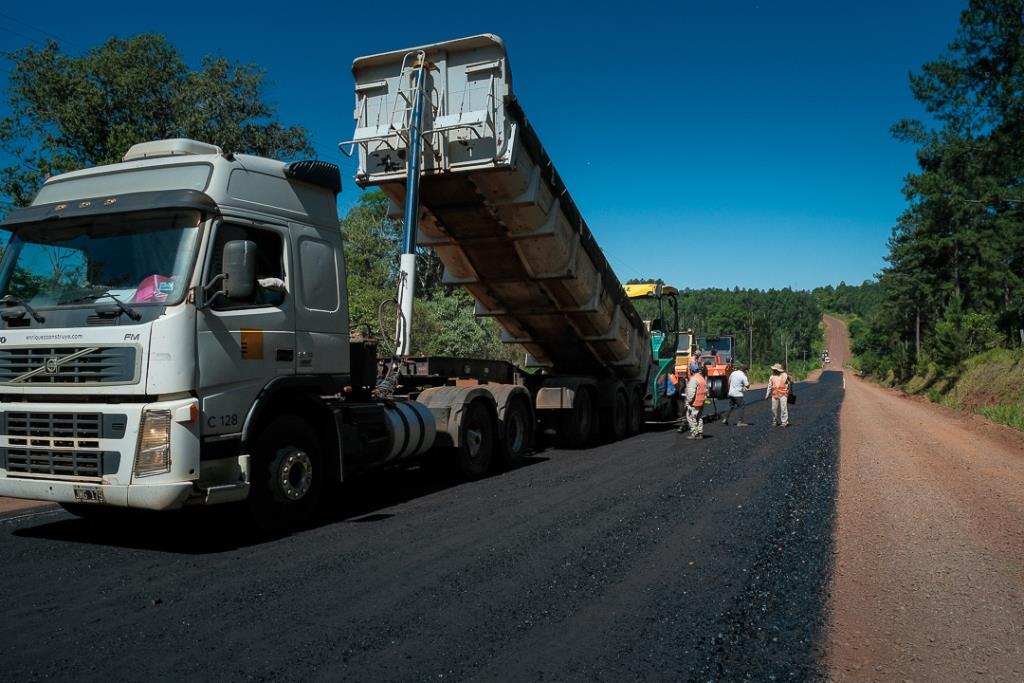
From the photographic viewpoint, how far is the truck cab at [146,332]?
212 inches

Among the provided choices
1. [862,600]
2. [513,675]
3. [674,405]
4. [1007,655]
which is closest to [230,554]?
[513,675]

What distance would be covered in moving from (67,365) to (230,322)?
1.18 m

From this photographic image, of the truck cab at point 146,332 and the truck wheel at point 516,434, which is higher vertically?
the truck cab at point 146,332

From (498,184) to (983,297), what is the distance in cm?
4090

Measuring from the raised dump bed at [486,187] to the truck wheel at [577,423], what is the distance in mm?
1142

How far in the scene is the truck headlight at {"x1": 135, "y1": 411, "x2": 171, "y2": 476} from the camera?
17.6 feet

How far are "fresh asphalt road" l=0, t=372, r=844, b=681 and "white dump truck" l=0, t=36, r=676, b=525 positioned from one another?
1.77 ft

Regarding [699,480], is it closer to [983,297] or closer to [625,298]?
[625,298]

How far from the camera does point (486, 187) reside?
947cm

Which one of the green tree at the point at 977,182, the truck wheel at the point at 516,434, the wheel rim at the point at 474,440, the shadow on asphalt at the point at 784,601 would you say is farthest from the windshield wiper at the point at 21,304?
the green tree at the point at 977,182

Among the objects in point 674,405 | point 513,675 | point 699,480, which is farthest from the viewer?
point 674,405

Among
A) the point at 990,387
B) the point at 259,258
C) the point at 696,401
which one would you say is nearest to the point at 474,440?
the point at 259,258

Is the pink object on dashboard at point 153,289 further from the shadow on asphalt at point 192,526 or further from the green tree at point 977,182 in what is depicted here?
the green tree at point 977,182

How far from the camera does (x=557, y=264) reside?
10.9m
